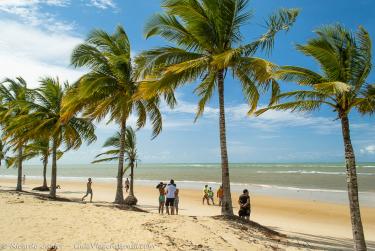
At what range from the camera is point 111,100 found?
16.0 m

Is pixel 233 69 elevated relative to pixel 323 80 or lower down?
elevated

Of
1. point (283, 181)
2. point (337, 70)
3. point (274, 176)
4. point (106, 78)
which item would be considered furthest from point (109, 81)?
point (274, 176)

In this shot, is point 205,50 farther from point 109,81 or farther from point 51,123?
point 51,123

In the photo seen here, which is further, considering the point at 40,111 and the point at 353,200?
the point at 40,111

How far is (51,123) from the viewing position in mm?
19656

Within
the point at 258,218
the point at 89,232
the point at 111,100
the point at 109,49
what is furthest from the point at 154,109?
the point at 89,232

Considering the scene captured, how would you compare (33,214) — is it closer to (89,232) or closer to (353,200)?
(89,232)

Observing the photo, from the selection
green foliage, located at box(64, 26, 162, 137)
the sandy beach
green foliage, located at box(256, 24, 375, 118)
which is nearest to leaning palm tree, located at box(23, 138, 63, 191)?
green foliage, located at box(64, 26, 162, 137)

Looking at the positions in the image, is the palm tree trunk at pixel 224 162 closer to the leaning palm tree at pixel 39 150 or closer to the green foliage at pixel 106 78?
the green foliage at pixel 106 78

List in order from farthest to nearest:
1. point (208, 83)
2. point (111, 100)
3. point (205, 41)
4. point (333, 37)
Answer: point (111, 100) → point (208, 83) → point (205, 41) → point (333, 37)

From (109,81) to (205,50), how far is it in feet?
18.2

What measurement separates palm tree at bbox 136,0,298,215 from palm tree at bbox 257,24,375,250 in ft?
7.35

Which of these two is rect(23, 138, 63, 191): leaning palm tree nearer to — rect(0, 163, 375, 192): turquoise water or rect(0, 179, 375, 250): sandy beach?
rect(0, 179, 375, 250): sandy beach

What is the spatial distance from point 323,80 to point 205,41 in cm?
467
